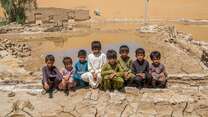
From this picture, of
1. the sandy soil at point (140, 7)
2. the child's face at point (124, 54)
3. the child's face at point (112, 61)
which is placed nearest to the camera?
the child's face at point (112, 61)

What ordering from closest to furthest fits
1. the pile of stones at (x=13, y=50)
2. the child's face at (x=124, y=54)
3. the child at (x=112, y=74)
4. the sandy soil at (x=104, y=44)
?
1. the child at (x=112, y=74)
2. the child's face at (x=124, y=54)
3. the sandy soil at (x=104, y=44)
4. the pile of stones at (x=13, y=50)

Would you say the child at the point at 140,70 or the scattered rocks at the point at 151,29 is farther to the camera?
the scattered rocks at the point at 151,29

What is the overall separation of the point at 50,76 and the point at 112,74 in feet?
3.26

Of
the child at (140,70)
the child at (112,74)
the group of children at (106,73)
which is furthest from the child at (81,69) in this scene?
the child at (140,70)

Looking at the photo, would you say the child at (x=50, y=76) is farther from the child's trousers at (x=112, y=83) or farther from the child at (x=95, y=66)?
the child's trousers at (x=112, y=83)

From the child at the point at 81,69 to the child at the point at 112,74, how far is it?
408mm

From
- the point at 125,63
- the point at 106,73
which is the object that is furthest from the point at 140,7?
the point at 106,73

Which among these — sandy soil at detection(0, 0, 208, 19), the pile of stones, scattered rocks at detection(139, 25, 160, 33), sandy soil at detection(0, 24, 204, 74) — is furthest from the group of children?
sandy soil at detection(0, 0, 208, 19)

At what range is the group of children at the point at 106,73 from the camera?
21.5 ft

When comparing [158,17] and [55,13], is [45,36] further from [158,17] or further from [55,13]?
[158,17]

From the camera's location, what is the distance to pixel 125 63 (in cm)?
679

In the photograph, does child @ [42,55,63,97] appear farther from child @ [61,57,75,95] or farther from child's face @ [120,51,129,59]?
child's face @ [120,51,129,59]

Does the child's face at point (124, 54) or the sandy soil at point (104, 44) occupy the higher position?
the child's face at point (124, 54)

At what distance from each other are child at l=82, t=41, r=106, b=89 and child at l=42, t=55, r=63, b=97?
42cm
